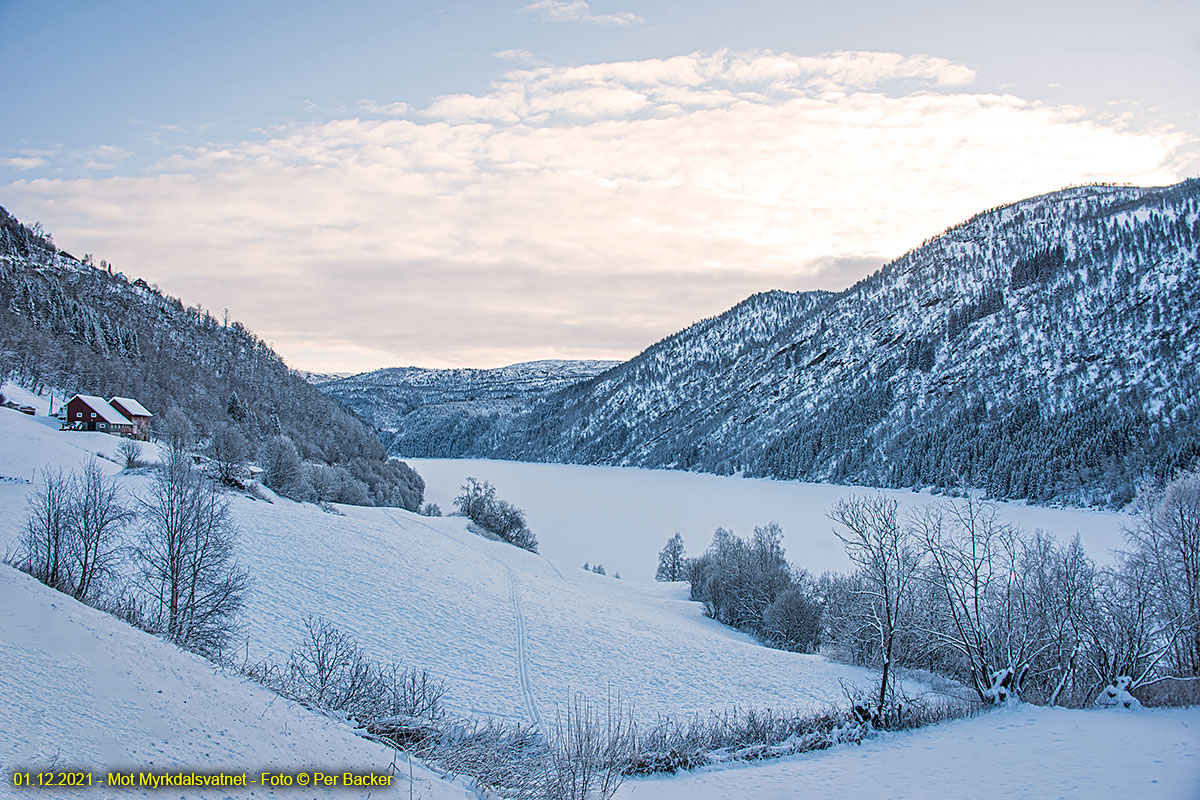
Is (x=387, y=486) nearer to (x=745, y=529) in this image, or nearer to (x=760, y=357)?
(x=745, y=529)

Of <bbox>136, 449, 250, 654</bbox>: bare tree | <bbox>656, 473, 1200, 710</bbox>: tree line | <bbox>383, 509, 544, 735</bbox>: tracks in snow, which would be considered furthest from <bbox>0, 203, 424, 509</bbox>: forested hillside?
<bbox>656, 473, 1200, 710</bbox>: tree line

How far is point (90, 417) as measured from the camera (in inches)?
2064

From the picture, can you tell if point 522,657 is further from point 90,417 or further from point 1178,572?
point 90,417

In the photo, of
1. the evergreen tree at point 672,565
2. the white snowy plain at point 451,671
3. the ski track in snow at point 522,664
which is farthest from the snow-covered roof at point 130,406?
the evergreen tree at point 672,565

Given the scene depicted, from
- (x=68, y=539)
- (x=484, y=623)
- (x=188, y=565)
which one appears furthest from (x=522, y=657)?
(x=68, y=539)

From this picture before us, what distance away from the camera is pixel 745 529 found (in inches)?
2640

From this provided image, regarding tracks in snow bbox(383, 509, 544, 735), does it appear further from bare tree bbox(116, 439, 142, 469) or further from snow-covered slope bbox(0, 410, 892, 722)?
bare tree bbox(116, 439, 142, 469)

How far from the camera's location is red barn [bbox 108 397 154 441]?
56.3 meters

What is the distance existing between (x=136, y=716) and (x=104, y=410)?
5998 centimetres

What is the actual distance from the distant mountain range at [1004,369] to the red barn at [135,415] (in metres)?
96.2

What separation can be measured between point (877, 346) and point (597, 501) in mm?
86554

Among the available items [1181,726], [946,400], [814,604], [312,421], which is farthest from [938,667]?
[946,400]

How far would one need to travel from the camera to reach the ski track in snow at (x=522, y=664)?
1790 centimetres

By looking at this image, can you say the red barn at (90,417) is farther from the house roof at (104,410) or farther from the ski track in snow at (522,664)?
the ski track in snow at (522,664)
